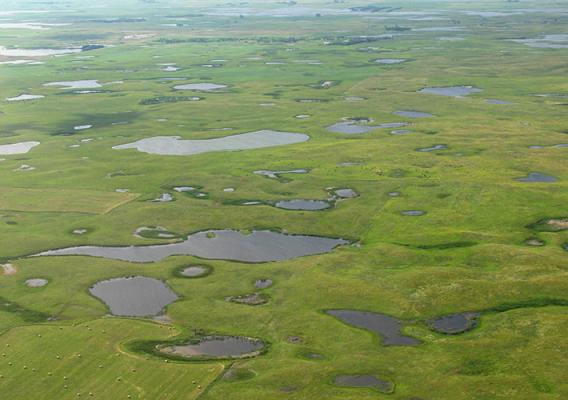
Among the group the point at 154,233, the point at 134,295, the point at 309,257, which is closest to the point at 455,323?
the point at 309,257

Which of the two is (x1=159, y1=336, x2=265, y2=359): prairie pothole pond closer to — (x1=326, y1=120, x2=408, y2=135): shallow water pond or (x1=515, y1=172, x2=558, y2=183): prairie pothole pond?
(x1=515, y1=172, x2=558, y2=183): prairie pothole pond

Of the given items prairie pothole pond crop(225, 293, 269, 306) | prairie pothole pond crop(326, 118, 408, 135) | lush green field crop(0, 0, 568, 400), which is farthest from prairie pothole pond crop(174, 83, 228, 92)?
prairie pothole pond crop(225, 293, 269, 306)

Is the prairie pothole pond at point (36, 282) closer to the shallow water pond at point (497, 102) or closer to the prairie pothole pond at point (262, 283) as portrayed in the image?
the prairie pothole pond at point (262, 283)

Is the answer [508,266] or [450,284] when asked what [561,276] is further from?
[450,284]

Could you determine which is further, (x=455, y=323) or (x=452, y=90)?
(x=452, y=90)

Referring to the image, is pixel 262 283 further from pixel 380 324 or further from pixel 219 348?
pixel 380 324

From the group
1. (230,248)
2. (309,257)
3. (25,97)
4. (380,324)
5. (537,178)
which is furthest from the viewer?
(25,97)
